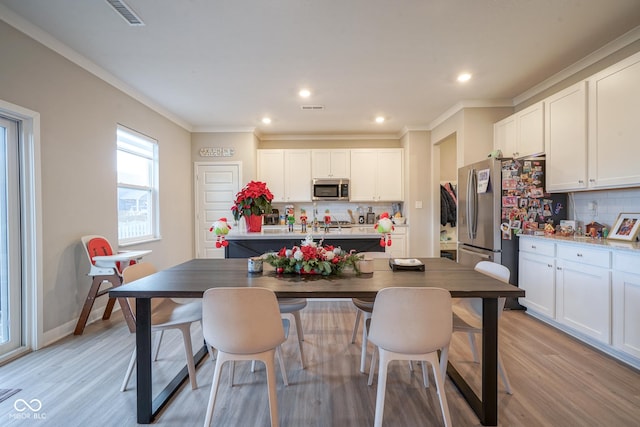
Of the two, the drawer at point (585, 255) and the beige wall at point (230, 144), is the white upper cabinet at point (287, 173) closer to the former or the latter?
the beige wall at point (230, 144)

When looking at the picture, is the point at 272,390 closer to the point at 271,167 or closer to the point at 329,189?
the point at 329,189

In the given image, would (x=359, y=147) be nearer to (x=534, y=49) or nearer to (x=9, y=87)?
(x=534, y=49)

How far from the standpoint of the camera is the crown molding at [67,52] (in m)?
2.23

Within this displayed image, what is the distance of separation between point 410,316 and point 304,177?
15.0ft

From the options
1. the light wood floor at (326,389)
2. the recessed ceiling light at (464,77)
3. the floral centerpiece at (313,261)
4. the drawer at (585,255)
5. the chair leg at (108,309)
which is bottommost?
the light wood floor at (326,389)

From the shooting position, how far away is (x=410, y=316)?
137 centimetres

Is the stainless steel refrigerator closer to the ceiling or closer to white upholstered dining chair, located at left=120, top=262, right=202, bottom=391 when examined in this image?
the ceiling

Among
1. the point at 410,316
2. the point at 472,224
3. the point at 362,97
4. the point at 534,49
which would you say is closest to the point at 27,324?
the point at 410,316

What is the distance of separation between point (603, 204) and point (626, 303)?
1.17 m

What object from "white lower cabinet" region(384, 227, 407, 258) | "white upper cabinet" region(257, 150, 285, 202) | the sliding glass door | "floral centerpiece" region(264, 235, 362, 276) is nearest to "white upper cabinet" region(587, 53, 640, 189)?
"floral centerpiece" region(264, 235, 362, 276)

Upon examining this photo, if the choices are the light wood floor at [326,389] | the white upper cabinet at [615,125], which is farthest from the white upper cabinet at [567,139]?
the light wood floor at [326,389]

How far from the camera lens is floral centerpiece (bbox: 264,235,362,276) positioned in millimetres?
1780

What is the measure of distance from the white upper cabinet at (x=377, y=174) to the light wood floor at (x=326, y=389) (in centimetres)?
346

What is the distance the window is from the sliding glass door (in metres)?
1.18
